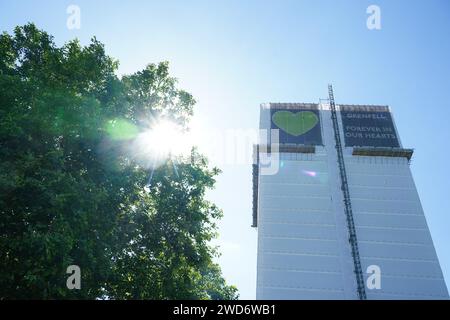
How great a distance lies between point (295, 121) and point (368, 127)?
9.91 meters

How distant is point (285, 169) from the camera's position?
Result: 43312 millimetres

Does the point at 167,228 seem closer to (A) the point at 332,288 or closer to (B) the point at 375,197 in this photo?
(A) the point at 332,288

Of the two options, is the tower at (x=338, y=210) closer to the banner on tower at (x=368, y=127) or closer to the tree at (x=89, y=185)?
the banner on tower at (x=368, y=127)

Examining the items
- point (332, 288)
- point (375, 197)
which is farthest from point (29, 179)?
point (375, 197)

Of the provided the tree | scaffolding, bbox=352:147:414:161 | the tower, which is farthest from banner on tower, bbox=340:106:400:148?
the tree

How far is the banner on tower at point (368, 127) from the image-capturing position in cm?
4544

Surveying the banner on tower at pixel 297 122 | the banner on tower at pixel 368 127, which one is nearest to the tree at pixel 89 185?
the banner on tower at pixel 297 122

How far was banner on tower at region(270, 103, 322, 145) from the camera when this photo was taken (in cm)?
4619

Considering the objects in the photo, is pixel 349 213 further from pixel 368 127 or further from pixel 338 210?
pixel 368 127

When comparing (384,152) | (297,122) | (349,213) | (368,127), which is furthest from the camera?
→ (297,122)

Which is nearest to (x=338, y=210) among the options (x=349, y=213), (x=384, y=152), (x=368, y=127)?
(x=349, y=213)

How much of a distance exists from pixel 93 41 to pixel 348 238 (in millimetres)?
32606

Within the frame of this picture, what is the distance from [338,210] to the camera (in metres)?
40.2

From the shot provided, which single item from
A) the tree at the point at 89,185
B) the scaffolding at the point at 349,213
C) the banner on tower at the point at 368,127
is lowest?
the tree at the point at 89,185
